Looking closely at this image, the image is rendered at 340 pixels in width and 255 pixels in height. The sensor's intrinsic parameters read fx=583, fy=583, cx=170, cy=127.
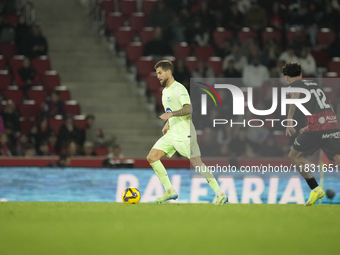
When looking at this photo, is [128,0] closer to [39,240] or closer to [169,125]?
[169,125]

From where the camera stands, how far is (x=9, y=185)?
9.81m

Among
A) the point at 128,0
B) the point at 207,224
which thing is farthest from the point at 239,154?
the point at 128,0

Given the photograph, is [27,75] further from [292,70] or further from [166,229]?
[166,229]

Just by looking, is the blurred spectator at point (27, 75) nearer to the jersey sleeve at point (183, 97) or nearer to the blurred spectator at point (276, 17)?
the blurred spectator at point (276, 17)

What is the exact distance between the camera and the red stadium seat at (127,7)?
16016 millimetres

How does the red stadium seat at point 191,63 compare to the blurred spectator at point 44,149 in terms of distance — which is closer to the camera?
the blurred spectator at point 44,149

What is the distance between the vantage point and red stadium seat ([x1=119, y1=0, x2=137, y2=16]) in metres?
16.0

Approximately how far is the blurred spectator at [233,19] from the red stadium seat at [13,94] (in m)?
5.77

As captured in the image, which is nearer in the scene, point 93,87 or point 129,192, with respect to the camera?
point 129,192

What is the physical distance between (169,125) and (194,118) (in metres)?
3.18

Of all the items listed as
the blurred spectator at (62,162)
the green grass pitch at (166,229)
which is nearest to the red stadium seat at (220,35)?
the blurred spectator at (62,162)

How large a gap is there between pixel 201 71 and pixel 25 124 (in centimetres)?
422

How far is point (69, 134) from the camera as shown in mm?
12070

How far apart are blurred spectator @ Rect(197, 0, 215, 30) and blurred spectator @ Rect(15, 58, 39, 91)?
183 inches
